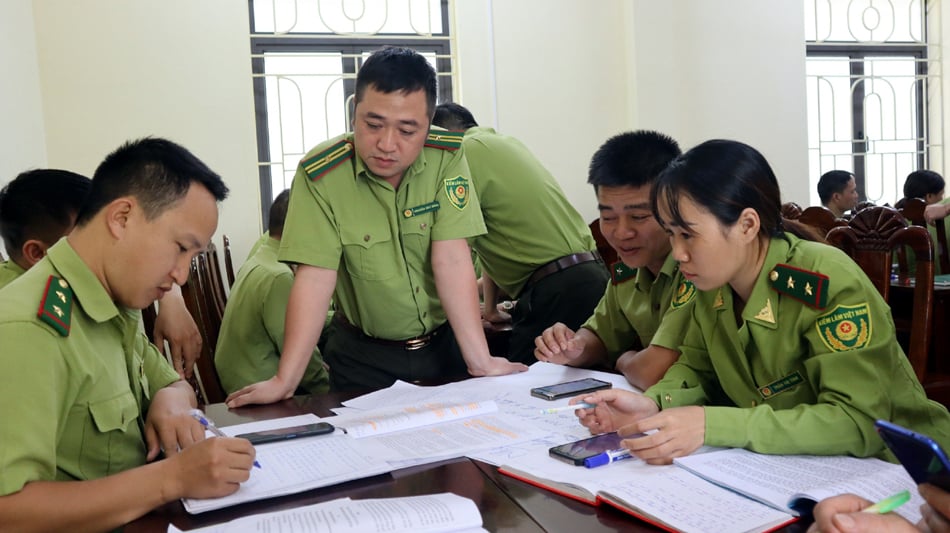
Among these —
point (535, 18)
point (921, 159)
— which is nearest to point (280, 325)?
point (535, 18)

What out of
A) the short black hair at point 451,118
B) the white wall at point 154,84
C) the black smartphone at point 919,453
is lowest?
the black smartphone at point 919,453

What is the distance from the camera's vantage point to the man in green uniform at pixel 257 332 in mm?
2518

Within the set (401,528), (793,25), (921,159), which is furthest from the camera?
(921,159)

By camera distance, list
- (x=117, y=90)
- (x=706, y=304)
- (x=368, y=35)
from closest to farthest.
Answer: (x=706, y=304)
(x=117, y=90)
(x=368, y=35)

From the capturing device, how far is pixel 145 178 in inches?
48.3

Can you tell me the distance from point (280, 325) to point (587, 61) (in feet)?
10.1

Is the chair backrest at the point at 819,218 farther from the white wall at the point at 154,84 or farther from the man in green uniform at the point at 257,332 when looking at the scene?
the white wall at the point at 154,84

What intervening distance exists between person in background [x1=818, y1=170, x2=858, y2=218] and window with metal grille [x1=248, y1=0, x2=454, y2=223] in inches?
111

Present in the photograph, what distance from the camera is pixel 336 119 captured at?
4750 mm

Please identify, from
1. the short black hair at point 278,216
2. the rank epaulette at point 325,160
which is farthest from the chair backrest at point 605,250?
the rank epaulette at point 325,160

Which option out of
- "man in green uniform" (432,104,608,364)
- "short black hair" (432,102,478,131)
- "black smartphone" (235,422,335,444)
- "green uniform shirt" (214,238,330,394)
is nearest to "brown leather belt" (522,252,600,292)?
"man in green uniform" (432,104,608,364)

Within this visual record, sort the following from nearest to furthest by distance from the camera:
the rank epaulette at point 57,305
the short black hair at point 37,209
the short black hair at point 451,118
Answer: the rank epaulette at point 57,305, the short black hair at point 37,209, the short black hair at point 451,118

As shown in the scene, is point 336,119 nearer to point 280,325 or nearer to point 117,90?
point 117,90

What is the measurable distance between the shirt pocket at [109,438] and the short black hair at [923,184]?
562 centimetres
